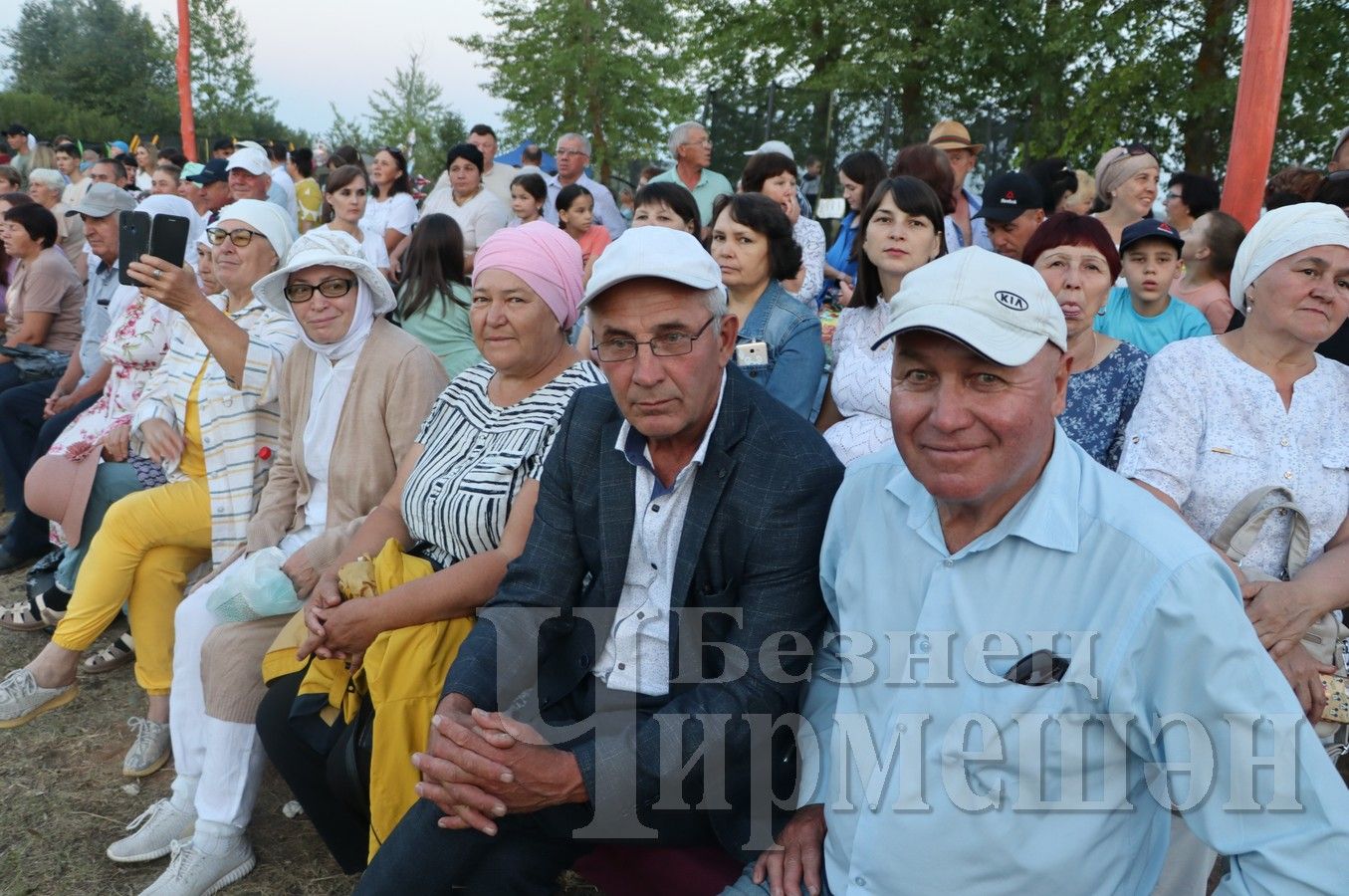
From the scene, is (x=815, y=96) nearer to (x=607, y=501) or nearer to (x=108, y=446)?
(x=108, y=446)

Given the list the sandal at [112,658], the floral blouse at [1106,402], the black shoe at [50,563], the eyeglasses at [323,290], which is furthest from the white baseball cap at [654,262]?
the black shoe at [50,563]

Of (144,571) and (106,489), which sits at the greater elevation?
(106,489)

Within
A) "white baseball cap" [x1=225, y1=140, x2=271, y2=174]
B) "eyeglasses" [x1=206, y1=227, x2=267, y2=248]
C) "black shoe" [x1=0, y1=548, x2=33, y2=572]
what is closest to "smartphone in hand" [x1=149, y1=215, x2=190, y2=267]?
"eyeglasses" [x1=206, y1=227, x2=267, y2=248]

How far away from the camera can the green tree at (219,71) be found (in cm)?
3209

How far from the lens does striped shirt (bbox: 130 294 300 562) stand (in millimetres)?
3629

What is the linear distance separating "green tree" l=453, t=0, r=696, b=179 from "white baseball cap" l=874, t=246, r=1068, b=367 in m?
19.1

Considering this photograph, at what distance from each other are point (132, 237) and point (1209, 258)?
14.7 ft

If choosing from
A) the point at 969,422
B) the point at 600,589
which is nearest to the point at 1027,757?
the point at 969,422

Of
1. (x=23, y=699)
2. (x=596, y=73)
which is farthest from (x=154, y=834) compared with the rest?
(x=596, y=73)

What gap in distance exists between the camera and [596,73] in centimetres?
1947

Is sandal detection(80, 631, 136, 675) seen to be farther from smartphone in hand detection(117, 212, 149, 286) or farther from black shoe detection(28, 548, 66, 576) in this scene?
smartphone in hand detection(117, 212, 149, 286)

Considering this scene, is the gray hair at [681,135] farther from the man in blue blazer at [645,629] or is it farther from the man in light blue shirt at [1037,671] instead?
the man in light blue shirt at [1037,671]

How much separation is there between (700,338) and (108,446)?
131 inches

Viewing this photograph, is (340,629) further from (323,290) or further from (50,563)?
(50,563)
